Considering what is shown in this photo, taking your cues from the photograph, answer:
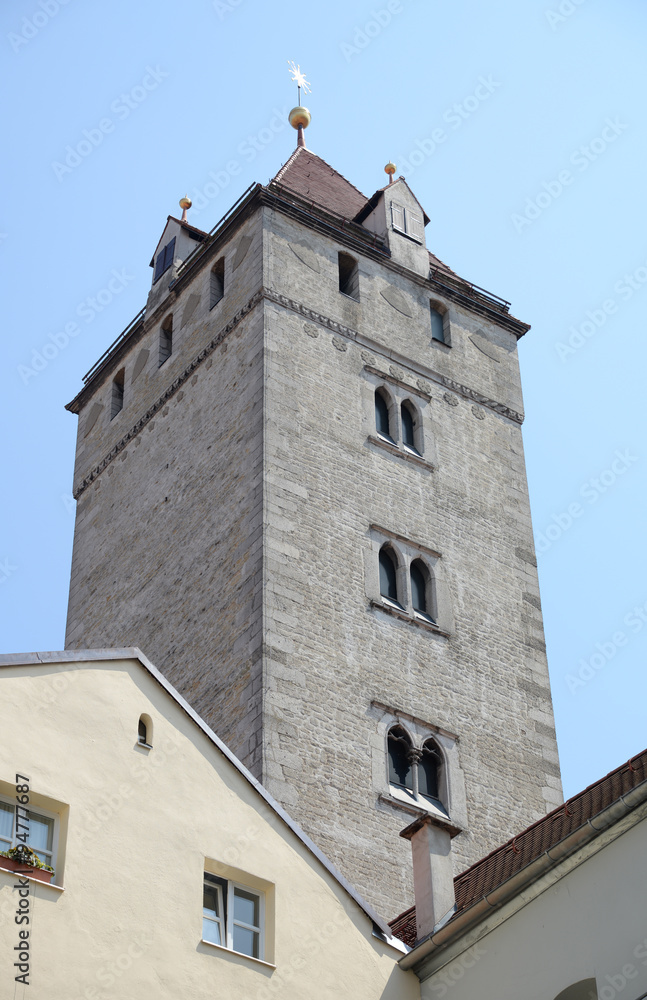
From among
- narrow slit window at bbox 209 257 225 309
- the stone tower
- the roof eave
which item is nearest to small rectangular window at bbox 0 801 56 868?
the roof eave

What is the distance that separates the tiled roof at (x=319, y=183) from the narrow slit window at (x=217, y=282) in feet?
6.97

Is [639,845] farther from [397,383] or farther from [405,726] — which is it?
[397,383]

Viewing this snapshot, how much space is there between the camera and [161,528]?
29344 millimetres

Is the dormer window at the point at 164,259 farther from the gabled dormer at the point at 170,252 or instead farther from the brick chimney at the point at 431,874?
the brick chimney at the point at 431,874

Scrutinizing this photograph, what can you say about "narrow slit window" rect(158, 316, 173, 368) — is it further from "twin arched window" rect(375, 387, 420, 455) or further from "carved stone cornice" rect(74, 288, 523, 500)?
"twin arched window" rect(375, 387, 420, 455)

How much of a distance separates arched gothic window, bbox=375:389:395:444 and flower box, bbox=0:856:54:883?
17.2 m

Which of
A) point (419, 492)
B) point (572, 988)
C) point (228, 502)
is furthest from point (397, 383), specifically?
point (572, 988)

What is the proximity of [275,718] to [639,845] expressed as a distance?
1078cm

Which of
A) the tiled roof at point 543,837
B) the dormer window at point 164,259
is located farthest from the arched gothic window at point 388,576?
the tiled roof at point 543,837

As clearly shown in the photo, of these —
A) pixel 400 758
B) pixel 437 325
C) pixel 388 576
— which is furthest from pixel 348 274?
pixel 400 758

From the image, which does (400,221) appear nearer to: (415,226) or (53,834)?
(415,226)

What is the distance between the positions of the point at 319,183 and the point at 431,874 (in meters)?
22.2

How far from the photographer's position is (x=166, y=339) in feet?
108

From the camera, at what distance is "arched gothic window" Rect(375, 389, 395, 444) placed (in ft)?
95.8
